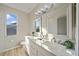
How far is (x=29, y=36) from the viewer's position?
1686 millimetres

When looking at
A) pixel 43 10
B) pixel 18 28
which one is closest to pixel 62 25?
pixel 43 10

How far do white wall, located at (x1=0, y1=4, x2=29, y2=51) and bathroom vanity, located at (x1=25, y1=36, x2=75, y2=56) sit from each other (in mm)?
139

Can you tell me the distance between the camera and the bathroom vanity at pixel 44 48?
1.33m

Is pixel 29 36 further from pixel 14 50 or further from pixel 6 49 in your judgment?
pixel 6 49

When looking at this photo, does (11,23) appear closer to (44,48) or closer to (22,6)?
(22,6)

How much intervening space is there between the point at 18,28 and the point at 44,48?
567 mm

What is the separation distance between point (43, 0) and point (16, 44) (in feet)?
2.87

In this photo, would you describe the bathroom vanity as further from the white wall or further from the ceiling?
the ceiling

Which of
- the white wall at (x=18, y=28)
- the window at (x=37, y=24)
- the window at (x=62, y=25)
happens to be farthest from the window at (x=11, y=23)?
the window at (x=62, y=25)

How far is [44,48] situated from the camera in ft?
5.18

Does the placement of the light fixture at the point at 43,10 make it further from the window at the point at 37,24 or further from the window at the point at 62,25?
the window at the point at 62,25

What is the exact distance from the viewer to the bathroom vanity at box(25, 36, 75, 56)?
4.36 feet

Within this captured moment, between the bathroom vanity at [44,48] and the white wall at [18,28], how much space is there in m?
0.14

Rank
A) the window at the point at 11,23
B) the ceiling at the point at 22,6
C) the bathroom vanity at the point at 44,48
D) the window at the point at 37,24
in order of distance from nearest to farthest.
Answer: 1. the bathroom vanity at the point at 44,48
2. the ceiling at the point at 22,6
3. the window at the point at 11,23
4. the window at the point at 37,24
